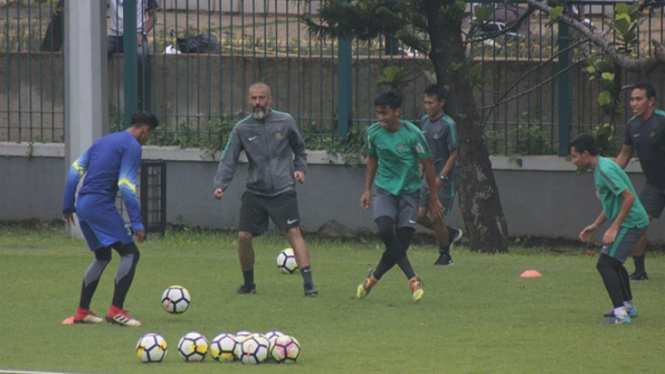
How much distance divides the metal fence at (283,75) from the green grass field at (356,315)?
1960 millimetres

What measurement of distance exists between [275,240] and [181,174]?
180cm

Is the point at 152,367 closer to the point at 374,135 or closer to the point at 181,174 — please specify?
the point at 374,135

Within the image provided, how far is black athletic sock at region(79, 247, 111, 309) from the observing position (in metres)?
10.4

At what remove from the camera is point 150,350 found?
8492 millimetres

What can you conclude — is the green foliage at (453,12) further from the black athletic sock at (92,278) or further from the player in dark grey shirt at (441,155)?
the black athletic sock at (92,278)

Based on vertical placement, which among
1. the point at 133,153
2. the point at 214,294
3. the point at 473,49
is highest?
the point at 473,49

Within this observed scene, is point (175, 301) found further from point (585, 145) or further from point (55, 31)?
point (55, 31)

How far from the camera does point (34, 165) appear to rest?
1883 centimetres

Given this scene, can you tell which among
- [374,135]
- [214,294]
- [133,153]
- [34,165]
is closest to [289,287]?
[214,294]

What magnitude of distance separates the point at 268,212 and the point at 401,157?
1.32 metres

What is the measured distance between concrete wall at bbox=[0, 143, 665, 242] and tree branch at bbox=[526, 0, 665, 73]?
267 cm

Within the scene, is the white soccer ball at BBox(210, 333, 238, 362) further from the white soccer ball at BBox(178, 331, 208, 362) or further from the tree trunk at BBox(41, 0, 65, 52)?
the tree trunk at BBox(41, 0, 65, 52)

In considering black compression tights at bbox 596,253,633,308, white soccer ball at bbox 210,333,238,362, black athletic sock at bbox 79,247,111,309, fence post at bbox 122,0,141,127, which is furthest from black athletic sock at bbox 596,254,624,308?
fence post at bbox 122,0,141,127

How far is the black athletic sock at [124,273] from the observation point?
405 inches
